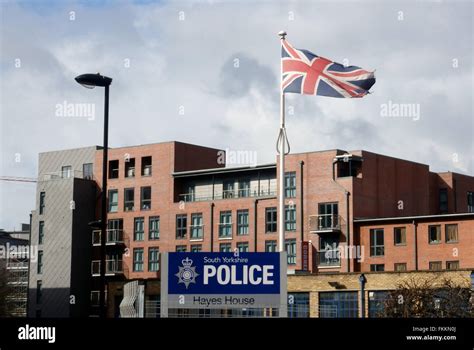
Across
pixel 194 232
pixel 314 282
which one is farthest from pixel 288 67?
pixel 194 232

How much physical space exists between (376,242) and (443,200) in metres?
15.9

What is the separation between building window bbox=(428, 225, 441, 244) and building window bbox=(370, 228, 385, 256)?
429cm

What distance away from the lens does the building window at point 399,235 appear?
8356 cm

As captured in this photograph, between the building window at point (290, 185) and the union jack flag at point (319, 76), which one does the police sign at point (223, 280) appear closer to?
the union jack flag at point (319, 76)

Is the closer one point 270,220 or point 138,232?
point 270,220

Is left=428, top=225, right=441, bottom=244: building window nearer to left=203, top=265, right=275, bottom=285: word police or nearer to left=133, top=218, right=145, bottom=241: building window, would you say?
left=133, top=218, right=145, bottom=241: building window

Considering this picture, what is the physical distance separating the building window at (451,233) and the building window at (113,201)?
3605 cm

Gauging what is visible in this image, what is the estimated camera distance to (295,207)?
89.2m

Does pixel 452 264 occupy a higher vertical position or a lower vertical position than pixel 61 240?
lower

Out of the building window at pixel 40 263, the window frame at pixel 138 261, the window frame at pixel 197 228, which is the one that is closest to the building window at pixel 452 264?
the window frame at pixel 197 228

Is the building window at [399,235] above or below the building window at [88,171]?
below

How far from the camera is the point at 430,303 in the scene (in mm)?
55219

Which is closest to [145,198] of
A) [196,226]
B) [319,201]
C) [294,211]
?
[196,226]

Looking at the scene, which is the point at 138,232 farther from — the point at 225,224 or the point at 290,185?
the point at 290,185
